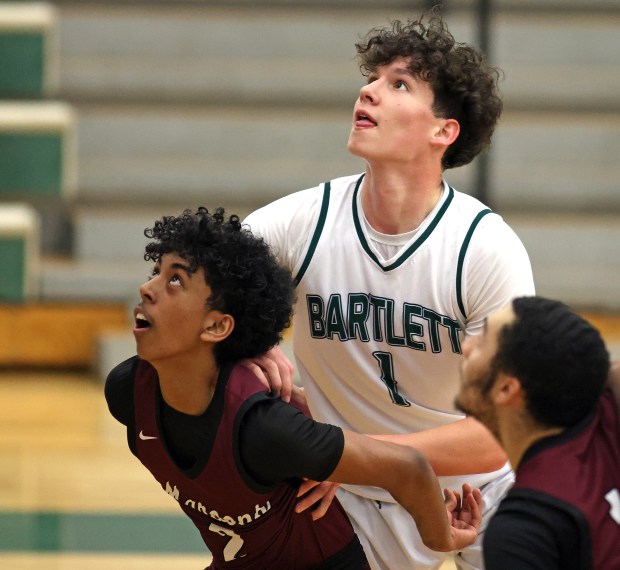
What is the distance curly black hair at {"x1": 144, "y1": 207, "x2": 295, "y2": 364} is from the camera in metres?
2.39

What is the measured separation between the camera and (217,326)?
7.87ft

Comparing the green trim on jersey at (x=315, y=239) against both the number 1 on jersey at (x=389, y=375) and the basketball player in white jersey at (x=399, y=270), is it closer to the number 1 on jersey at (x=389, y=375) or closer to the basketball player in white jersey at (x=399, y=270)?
the basketball player in white jersey at (x=399, y=270)

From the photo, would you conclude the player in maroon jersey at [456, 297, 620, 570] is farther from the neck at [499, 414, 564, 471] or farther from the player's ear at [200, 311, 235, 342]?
the player's ear at [200, 311, 235, 342]

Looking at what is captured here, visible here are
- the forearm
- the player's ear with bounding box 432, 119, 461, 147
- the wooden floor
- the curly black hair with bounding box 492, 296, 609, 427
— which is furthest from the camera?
the wooden floor

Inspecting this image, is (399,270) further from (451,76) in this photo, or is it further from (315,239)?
(451,76)

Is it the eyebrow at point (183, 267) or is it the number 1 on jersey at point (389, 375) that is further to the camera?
the number 1 on jersey at point (389, 375)

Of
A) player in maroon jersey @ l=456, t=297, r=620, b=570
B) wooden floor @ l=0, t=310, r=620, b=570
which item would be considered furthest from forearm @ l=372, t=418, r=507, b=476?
wooden floor @ l=0, t=310, r=620, b=570

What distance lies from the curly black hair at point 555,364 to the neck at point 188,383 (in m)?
0.67

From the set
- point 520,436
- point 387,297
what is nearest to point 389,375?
point 387,297

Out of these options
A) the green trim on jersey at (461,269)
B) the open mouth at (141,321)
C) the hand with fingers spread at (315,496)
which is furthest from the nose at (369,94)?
the hand with fingers spread at (315,496)

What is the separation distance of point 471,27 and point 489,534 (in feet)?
16.8

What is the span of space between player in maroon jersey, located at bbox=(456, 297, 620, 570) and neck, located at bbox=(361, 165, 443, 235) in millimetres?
800

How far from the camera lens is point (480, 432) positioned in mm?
2604

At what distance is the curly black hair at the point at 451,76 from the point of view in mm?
2816
